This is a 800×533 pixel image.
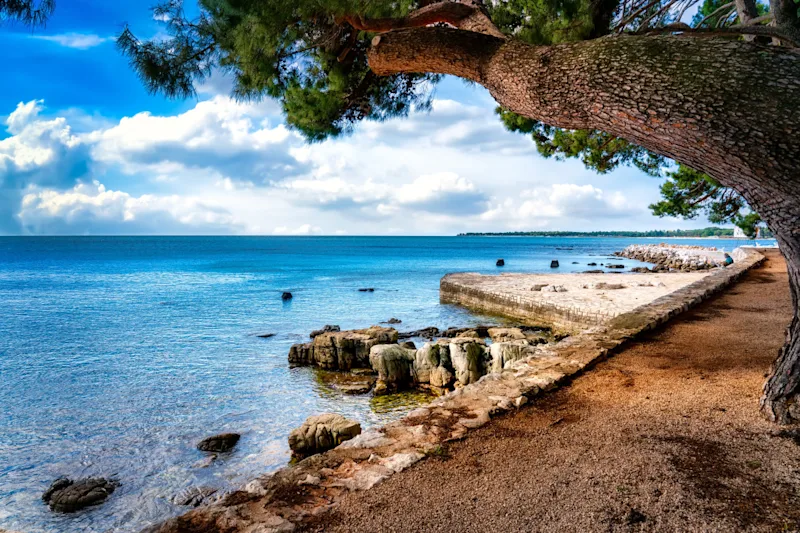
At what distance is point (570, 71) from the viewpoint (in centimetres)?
346

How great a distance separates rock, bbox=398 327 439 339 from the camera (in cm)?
1445

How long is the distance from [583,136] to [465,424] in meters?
6.81

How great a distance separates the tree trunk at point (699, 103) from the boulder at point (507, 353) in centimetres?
543

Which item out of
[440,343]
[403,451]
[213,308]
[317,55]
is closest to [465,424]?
[403,451]

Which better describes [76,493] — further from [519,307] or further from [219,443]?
[519,307]

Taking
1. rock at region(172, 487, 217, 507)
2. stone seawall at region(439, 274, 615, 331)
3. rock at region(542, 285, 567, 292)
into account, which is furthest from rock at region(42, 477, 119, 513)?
rock at region(542, 285, 567, 292)

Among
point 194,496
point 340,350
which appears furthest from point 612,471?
point 340,350

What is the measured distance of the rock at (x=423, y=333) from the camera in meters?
14.5

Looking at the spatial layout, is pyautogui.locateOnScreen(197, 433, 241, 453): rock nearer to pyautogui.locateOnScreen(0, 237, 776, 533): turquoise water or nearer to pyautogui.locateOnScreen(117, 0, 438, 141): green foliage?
pyautogui.locateOnScreen(0, 237, 776, 533): turquoise water

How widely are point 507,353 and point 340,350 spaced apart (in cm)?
397

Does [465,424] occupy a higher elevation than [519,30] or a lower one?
lower

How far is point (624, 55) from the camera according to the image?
3.27 metres

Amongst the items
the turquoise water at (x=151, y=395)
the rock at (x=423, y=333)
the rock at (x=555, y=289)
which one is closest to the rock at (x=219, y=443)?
the turquoise water at (x=151, y=395)

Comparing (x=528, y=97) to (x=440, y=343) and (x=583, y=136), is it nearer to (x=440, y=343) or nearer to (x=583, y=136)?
(x=583, y=136)
